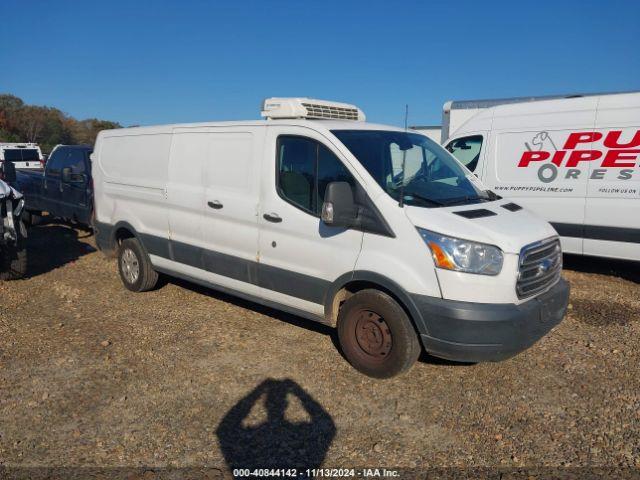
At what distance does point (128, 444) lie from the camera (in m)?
3.28

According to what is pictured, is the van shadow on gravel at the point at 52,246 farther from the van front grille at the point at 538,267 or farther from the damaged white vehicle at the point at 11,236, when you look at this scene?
the van front grille at the point at 538,267

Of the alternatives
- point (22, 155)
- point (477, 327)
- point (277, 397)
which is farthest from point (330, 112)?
point (22, 155)

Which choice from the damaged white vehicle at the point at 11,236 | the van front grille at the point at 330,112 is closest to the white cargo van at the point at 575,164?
the van front grille at the point at 330,112

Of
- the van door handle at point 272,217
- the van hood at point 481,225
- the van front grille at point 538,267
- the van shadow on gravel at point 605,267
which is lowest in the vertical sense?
the van shadow on gravel at point 605,267

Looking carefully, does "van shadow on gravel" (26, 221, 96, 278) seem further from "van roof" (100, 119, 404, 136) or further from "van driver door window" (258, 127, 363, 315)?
"van driver door window" (258, 127, 363, 315)

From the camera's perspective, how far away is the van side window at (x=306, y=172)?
13.8 ft

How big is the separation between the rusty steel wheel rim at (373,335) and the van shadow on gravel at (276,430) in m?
0.62

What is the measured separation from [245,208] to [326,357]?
156cm

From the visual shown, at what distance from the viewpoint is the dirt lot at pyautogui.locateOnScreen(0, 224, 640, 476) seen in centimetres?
322

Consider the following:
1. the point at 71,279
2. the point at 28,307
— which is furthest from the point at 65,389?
the point at 71,279

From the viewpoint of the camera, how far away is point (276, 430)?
11.3ft

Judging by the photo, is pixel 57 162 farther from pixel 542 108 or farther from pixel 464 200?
pixel 542 108

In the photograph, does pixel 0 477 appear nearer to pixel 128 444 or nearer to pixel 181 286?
pixel 128 444

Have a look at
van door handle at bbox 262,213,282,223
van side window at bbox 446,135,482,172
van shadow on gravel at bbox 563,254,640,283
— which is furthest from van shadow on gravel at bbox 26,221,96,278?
van shadow on gravel at bbox 563,254,640,283
